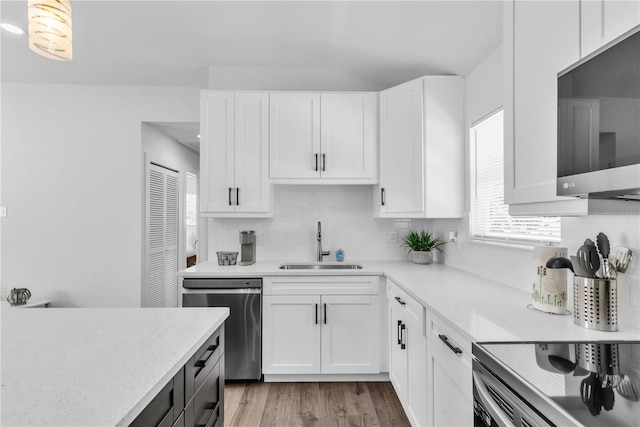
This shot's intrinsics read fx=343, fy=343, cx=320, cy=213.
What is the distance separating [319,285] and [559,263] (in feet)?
5.57

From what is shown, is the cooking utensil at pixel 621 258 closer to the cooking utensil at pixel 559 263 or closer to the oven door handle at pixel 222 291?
the cooking utensil at pixel 559 263

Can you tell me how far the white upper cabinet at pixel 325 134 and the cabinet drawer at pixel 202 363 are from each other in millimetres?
1826

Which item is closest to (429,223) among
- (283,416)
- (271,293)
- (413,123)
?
(413,123)

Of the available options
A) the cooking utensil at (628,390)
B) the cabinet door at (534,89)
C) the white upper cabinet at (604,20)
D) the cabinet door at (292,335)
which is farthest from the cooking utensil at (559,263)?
the cabinet door at (292,335)

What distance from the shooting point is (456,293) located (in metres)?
1.90

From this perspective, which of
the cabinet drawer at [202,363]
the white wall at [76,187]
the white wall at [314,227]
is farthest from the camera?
the white wall at [76,187]

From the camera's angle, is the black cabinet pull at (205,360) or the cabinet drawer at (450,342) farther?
the cabinet drawer at (450,342)

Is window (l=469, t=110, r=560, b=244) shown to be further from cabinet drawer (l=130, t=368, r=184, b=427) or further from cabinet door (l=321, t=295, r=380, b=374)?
cabinet drawer (l=130, t=368, r=184, b=427)

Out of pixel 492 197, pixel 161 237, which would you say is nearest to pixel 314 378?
pixel 492 197

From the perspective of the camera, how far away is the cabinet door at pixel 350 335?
2.74 meters

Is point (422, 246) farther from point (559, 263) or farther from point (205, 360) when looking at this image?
point (205, 360)

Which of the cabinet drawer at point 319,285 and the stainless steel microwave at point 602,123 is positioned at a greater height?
the stainless steel microwave at point 602,123

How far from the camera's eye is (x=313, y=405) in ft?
8.08

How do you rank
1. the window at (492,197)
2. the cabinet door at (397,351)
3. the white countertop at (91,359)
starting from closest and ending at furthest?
the white countertop at (91,359), the window at (492,197), the cabinet door at (397,351)
